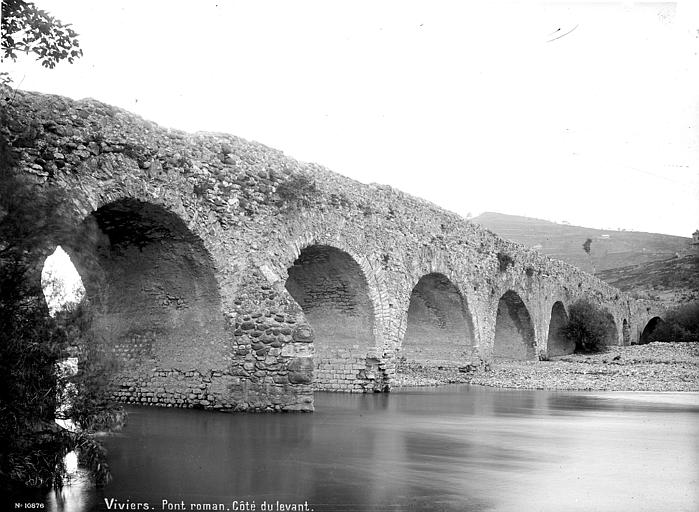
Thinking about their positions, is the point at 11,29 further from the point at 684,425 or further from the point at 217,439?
the point at 684,425

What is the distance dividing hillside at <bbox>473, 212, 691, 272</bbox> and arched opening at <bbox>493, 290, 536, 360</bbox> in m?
47.7

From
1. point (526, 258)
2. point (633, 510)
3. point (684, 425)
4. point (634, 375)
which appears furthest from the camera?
point (526, 258)

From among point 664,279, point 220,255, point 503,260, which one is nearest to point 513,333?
point 503,260

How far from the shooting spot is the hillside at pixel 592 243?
80.5m

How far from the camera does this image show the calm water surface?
6.00 m

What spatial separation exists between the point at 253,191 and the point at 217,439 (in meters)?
5.03

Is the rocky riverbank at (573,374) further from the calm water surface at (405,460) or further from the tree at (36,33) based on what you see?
the tree at (36,33)

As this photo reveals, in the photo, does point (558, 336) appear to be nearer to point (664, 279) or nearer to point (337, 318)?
point (337, 318)

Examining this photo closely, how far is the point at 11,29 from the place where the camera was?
608 cm

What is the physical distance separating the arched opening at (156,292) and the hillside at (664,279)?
175 feet

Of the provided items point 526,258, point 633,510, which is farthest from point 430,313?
point 633,510

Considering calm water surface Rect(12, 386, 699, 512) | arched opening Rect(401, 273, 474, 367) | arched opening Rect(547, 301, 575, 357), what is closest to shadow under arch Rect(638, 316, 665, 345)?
arched opening Rect(547, 301, 575, 357)

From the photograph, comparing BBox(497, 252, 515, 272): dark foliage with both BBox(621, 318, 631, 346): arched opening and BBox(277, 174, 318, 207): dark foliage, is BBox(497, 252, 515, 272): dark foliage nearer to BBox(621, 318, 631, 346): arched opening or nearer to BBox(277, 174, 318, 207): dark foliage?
BBox(277, 174, 318, 207): dark foliage

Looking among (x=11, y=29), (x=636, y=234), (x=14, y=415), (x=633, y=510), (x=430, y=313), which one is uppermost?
(x=636, y=234)
